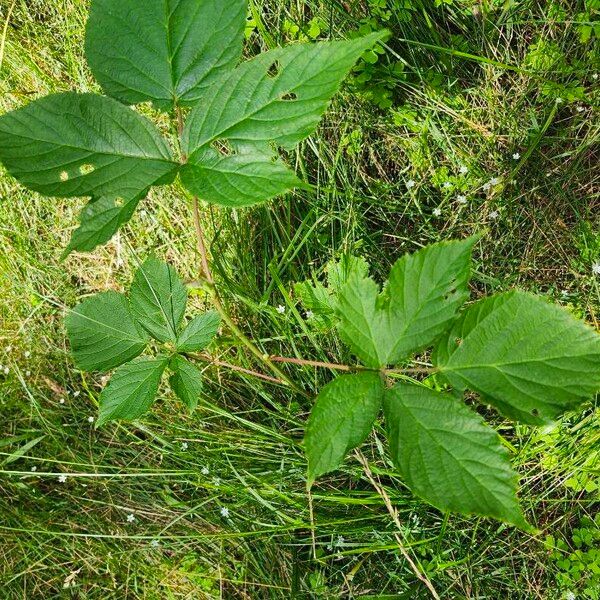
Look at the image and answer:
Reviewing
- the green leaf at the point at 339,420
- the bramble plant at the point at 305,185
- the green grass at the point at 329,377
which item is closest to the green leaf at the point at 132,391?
the bramble plant at the point at 305,185

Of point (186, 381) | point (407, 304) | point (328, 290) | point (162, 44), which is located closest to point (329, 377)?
point (328, 290)

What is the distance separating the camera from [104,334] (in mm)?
1342

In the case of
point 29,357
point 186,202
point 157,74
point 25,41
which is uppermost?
point 25,41

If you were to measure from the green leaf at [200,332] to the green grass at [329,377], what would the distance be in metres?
0.47

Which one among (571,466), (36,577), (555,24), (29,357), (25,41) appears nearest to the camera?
(571,466)

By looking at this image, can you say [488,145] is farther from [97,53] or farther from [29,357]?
[29,357]

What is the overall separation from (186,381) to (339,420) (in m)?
0.43

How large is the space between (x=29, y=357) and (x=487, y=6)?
6.46ft

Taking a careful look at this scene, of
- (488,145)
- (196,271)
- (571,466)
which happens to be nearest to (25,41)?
(196,271)

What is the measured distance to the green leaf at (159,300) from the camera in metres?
1.31

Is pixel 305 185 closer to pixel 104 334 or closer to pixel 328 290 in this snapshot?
pixel 104 334

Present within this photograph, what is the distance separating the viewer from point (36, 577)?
2066mm

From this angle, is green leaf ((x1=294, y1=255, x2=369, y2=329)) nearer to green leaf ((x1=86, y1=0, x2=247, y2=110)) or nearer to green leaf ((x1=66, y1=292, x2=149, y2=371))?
green leaf ((x1=66, y1=292, x2=149, y2=371))

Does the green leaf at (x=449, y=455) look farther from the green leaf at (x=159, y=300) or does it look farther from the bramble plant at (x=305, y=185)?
the green leaf at (x=159, y=300)
